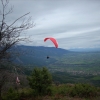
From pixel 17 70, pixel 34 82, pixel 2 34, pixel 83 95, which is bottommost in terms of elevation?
pixel 83 95

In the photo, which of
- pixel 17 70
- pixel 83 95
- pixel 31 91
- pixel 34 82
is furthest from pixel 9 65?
pixel 83 95

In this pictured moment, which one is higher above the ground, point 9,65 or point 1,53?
point 1,53

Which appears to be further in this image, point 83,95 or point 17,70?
point 83,95

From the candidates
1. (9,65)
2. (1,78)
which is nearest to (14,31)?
(9,65)

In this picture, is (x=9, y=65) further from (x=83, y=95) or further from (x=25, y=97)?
(x=83, y=95)

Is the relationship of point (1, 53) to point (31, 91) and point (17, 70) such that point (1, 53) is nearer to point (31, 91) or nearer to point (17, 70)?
point (17, 70)

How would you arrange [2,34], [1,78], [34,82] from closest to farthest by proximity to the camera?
[2,34] → [1,78] → [34,82]

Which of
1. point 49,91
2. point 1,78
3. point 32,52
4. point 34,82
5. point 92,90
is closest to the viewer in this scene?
point 32,52
